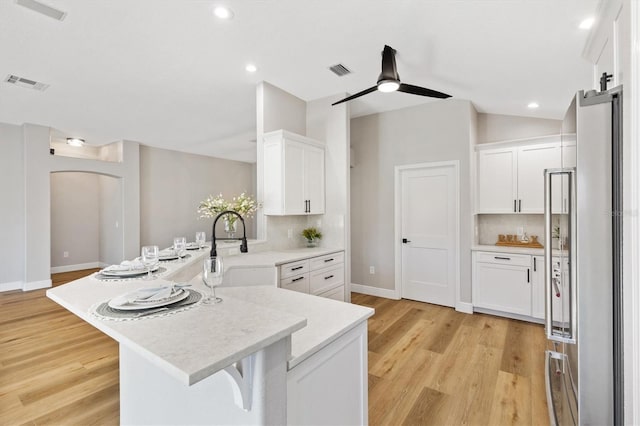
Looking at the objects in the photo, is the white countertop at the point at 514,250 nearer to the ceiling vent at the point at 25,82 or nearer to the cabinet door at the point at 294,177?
the cabinet door at the point at 294,177

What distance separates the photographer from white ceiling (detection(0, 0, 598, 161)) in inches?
89.9

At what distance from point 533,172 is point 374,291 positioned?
110 inches

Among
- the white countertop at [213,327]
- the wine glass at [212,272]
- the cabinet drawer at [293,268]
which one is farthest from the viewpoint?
the cabinet drawer at [293,268]

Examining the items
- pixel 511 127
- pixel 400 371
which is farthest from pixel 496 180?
pixel 400 371

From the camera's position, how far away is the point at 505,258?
3.88 m

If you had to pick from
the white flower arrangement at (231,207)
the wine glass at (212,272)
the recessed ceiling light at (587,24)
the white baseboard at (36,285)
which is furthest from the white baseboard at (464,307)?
the white baseboard at (36,285)

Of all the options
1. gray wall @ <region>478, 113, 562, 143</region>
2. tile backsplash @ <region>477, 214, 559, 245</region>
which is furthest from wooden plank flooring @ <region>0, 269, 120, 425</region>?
gray wall @ <region>478, 113, 562, 143</region>

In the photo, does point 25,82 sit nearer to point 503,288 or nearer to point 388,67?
point 388,67

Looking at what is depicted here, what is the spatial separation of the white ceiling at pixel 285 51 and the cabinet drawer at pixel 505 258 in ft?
6.27

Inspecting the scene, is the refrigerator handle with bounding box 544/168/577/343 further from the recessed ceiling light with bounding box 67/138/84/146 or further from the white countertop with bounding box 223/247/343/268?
the recessed ceiling light with bounding box 67/138/84/146

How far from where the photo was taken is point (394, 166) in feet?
15.5

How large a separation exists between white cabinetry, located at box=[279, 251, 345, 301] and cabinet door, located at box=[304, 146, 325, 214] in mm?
748

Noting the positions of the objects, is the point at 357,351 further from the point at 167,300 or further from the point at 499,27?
the point at 499,27

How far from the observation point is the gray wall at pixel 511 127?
166 inches
